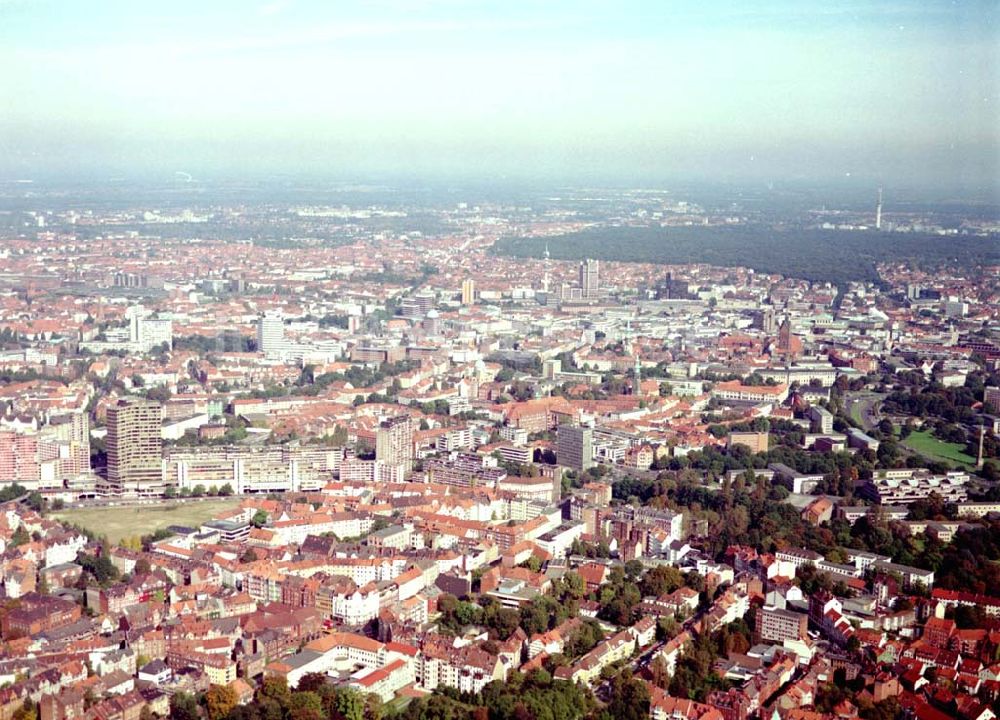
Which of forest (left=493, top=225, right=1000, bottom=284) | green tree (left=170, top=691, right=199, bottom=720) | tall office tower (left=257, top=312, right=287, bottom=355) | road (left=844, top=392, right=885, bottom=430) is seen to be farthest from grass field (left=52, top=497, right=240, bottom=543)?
forest (left=493, top=225, right=1000, bottom=284)

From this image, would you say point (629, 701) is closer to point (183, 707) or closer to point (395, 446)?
point (183, 707)

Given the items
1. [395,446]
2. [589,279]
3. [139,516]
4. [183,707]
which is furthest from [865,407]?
[183,707]

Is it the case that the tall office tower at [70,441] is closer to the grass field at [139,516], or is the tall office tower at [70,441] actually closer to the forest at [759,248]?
the grass field at [139,516]

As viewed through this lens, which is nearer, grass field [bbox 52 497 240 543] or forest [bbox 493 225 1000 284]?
grass field [bbox 52 497 240 543]

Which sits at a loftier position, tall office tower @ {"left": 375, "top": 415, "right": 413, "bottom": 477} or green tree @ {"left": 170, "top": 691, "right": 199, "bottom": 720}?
tall office tower @ {"left": 375, "top": 415, "right": 413, "bottom": 477}

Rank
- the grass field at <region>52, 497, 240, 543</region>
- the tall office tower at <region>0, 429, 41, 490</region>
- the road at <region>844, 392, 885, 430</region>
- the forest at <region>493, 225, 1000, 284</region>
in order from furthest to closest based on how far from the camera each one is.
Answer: the forest at <region>493, 225, 1000, 284</region> < the road at <region>844, 392, 885, 430</region> < the tall office tower at <region>0, 429, 41, 490</region> < the grass field at <region>52, 497, 240, 543</region>

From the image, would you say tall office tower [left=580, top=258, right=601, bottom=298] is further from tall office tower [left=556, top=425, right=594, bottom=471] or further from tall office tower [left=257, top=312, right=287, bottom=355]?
tall office tower [left=556, top=425, right=594, bottom=471]

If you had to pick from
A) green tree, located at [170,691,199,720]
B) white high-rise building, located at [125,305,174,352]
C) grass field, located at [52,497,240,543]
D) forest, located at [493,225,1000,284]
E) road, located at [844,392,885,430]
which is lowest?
grass field, located at [52,497,240,543]

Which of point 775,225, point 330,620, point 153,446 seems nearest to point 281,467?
point 153,446
